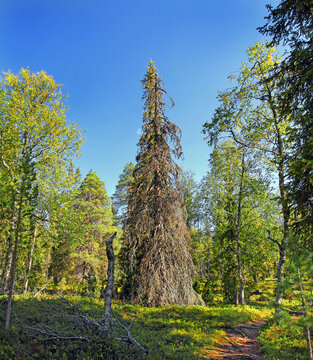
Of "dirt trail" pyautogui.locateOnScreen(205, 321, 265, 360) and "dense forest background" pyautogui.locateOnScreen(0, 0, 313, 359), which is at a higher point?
"dense forest background" pyautogui.locateOnScreen(0, 0, 313, 359)

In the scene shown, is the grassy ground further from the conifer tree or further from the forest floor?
the conifer tree

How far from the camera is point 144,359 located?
515cm

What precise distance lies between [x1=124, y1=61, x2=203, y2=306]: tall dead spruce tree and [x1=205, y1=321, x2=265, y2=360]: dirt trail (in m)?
4.11

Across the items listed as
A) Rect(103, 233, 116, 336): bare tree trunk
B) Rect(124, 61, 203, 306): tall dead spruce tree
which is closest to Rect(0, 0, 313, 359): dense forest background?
Rect(124, 61, 203, 306): tall dead spruce tree

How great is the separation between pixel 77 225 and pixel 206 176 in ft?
43.6

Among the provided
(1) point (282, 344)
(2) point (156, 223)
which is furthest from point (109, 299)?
(2) point (156, 223)

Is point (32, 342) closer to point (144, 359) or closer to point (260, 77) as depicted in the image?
point (144, 359)

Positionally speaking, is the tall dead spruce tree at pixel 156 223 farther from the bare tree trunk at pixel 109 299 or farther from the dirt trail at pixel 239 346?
the bare tree trunk at pixel 109 299

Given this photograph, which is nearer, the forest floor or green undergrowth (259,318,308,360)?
the forest floor

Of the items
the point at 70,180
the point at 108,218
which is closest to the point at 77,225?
the point at 70,180

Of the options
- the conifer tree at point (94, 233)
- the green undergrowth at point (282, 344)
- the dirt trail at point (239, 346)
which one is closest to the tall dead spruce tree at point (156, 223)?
the dirt trail at point (239, 346)

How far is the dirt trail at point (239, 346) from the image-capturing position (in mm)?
6496

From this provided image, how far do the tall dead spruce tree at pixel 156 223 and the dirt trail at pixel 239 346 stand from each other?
4.11 meters

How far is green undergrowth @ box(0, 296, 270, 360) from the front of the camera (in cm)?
493
